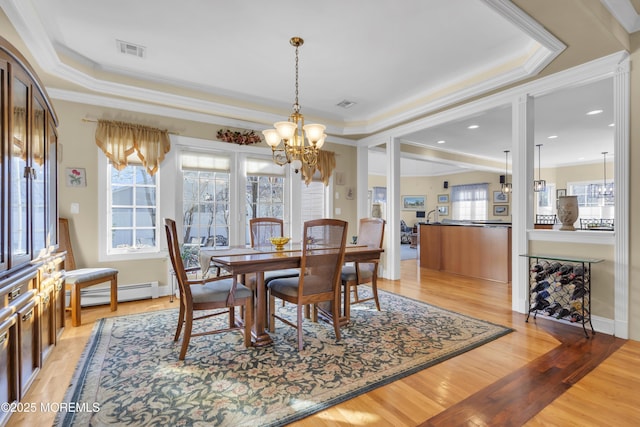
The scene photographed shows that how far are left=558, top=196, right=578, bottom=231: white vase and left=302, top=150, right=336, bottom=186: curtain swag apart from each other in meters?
3.32

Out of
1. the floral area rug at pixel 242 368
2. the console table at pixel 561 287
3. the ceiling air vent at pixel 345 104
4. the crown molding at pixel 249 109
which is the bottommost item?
the floral area rug at pixel 242 368

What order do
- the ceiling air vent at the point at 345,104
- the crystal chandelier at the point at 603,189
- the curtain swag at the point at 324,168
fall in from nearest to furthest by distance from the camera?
the ceiling air vent at the point at 345,104, the curtain swag at the point at 324,168, the crystal chandelier at the point at 603,189

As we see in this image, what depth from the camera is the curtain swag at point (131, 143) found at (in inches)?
149

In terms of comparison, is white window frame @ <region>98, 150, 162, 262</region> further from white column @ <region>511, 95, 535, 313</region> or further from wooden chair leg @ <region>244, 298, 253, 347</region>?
white column @ <region>511, 95, 535, 313</region>

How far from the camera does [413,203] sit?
12.0m

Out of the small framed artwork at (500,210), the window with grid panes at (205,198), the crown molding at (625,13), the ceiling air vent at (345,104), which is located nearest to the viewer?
the crown molding at (625,13)

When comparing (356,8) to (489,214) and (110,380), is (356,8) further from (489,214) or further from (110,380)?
(489,214)

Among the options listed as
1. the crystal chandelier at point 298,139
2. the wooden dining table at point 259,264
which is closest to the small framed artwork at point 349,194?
the crystal chandelier at point 298,139

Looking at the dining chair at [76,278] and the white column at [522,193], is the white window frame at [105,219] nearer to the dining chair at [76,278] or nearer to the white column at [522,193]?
the dining chair at [76,278]

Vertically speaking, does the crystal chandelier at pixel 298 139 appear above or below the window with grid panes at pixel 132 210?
above

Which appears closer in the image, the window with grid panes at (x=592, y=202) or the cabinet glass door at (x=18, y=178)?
the cabinet glass door at (x=18, y=178)

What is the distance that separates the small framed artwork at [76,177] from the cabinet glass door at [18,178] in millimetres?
2063

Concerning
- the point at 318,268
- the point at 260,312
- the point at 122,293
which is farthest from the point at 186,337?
the point at 122,293

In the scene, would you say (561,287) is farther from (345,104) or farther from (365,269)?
(345,104)
